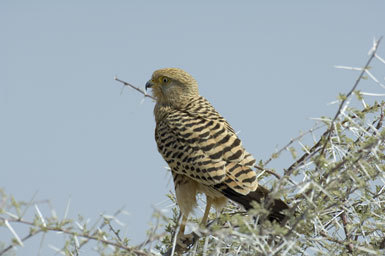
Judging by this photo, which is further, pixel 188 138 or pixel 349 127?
pixel 188 138

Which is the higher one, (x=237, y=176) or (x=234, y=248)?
(x=237, y=176)

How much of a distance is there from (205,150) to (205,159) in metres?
0.12

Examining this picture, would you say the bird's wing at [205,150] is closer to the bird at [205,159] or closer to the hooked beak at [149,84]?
the bird at [205,159]

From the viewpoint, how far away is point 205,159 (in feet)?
13.3

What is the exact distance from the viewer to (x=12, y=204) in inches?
98.8

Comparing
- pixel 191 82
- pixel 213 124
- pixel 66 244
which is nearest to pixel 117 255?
pixel 66 244

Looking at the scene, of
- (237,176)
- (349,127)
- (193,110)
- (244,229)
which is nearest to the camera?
(244,229)

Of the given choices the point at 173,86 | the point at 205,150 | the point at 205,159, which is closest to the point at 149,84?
the point at 173,86

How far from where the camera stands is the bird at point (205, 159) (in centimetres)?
376

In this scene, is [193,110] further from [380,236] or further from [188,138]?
[380,236]

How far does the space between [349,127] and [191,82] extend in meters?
2.51

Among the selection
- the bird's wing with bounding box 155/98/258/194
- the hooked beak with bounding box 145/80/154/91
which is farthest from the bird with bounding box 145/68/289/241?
the hooked beak with bounding box 145/80/154/91

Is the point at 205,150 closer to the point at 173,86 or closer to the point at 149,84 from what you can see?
the point at 173,86

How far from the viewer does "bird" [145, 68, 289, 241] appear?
3756mm
